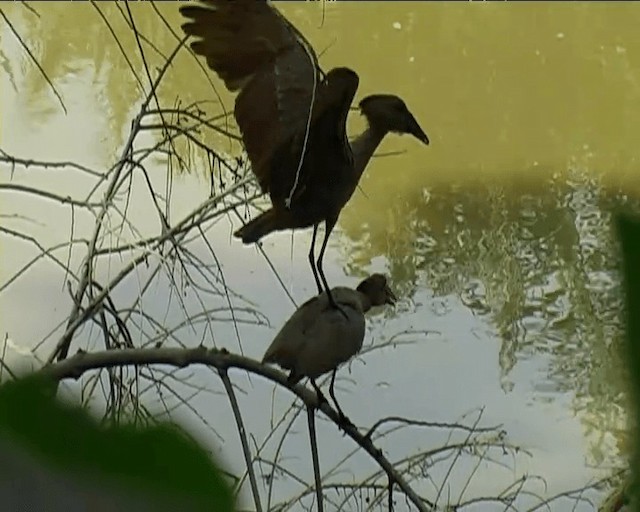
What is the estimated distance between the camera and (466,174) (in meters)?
2.77

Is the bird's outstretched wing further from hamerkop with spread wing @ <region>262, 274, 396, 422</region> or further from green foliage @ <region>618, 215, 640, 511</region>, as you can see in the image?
green foliage @ <region>618, 215, 640, 511</region>

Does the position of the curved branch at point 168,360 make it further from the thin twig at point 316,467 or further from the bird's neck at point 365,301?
the bird's neck at point 365,301

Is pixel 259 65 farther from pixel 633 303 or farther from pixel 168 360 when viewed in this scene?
pixel 633 303

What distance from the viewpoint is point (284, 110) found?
2.44ft

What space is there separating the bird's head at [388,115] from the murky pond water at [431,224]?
0.93ft

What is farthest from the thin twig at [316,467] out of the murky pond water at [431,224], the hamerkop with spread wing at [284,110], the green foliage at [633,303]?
the green foliage at [633,303]

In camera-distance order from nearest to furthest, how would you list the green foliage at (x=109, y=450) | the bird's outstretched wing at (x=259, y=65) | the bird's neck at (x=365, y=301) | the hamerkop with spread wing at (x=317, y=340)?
the green foliage at (x=109, y=450)
the bird's outstretched wing at (x=259, y=65)
the hamerkop with spread wing at (x=317, y=340)
the bird's neck at (x=365, y=301)

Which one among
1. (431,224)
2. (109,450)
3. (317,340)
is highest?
(431,224)

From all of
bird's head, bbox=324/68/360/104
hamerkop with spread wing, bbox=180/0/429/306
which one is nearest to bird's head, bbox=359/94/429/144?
hamerkop with spread wing, bbox=180/0/429/306

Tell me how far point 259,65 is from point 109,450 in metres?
0.68

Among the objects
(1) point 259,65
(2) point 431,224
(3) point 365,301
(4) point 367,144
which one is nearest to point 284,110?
(1) point 259,65

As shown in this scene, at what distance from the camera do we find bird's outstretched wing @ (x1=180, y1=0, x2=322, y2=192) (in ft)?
2.22

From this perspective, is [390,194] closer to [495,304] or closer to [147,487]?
[495,304]

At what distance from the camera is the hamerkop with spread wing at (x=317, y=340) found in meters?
0.87
